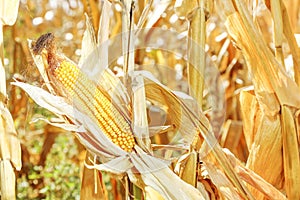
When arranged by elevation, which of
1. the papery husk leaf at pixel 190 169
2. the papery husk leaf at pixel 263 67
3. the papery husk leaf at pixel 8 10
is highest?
the papery husk leaf at pixel 8 10

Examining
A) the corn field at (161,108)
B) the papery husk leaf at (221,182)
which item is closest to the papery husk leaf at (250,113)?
the corn field at (161,108)

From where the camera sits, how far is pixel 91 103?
21.2 inches

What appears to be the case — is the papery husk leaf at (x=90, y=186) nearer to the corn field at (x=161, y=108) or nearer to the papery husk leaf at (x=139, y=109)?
the corn field at (x=161, y=108)

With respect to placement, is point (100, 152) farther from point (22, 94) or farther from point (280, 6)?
point (22, 94)

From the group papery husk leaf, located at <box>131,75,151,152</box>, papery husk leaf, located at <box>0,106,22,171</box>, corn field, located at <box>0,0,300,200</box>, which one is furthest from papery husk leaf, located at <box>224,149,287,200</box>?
papery husk leaf, located at <box>0,106,22,171</box>

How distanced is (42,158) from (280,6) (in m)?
0.67

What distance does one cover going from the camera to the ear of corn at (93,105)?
54 cm

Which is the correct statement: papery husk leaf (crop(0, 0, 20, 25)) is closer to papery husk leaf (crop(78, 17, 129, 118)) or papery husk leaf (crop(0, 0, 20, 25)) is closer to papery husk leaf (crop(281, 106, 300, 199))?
papery husk leaf (crop(78, 17, 129, 118))

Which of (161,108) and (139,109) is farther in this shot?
(161,108)

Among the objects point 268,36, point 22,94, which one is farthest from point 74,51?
point 268,36

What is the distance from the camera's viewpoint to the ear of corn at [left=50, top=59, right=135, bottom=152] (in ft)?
1.76

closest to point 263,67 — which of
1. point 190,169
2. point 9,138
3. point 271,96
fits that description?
point 271,96

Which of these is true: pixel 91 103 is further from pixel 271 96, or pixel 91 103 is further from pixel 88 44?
pixel 271 96

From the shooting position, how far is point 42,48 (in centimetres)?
55
